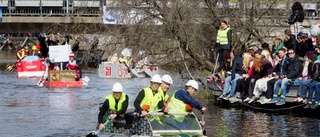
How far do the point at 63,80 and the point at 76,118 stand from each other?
13068 millimetres

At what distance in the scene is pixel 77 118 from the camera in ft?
87.9

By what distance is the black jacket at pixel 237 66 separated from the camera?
2859cm

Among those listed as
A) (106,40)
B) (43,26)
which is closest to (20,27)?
(43,26)

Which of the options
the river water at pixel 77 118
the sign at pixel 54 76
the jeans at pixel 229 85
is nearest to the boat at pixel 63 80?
the sign at pixel 54 76

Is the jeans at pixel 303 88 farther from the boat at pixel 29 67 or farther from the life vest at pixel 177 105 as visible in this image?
the boat at pixel 29 67

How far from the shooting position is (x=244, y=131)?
76.5 feet

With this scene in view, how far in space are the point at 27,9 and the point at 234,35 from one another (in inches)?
2443

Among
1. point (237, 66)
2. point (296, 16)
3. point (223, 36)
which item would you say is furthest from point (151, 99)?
point (296, 16)

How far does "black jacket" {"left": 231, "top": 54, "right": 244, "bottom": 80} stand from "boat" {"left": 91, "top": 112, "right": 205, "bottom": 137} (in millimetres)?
9603

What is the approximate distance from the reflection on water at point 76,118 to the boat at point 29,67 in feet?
33.5

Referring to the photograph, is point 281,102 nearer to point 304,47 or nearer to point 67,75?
point 304,47

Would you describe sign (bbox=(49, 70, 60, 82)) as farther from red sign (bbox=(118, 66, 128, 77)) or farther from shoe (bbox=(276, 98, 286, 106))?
shoe (bbox=(276, 98, 286, 106))

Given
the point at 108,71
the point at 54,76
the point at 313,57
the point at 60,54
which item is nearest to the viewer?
the point at 313,57

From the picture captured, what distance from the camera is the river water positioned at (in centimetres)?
2330
